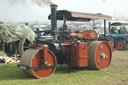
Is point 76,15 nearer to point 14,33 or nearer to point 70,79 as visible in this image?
point 70,79


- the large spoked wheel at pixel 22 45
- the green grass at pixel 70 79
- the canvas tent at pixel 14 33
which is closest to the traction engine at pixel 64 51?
the green grass at pixel 70 79

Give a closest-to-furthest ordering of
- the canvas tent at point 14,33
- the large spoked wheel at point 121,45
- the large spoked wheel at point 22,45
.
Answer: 1. the large spoked wheel at point 22,45
2. the canvas tent at point 14,33
3. the large spoked wheel at point 121,45

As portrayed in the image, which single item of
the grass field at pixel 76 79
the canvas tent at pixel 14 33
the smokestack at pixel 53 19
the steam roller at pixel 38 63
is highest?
the smokestack at pixel 53 19

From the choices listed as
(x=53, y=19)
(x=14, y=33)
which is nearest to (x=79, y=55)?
(x=53, y=19)

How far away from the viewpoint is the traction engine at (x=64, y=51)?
18.0 ft

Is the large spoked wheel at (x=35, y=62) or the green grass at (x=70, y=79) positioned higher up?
the large spoked wheel at (x=35, y=62)

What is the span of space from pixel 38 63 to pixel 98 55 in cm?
204

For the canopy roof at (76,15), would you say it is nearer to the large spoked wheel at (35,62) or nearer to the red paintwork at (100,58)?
the red paintwork at (100,58)

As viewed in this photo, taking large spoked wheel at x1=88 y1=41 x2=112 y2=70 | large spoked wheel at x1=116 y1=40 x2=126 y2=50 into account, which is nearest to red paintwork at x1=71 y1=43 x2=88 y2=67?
large spoked wheel at x1=88 y1=41 x2=112 y2=70

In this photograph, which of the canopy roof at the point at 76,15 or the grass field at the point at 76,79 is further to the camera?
the canopy roof at the point at 76,15

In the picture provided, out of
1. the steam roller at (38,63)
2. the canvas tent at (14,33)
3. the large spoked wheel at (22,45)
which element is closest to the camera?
the steam roller at (38,63)

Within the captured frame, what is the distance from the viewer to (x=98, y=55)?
6645 mm

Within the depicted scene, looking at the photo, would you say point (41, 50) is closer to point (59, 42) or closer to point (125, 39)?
point (59, 42)

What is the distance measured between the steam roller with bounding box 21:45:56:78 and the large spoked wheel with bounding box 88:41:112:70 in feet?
4.47
